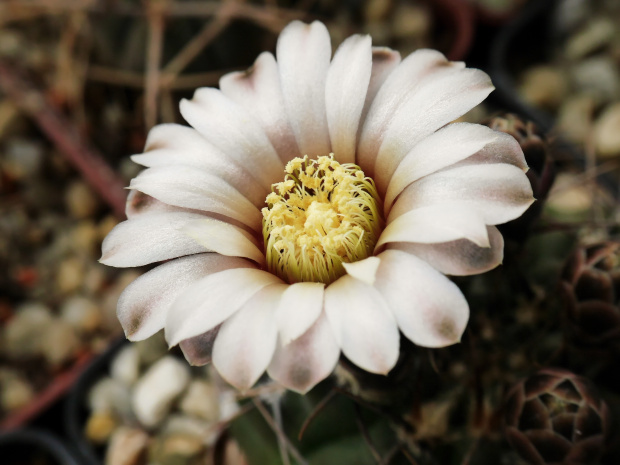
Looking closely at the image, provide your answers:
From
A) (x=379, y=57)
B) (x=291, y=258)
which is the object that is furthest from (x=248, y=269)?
(x=379, y=57)

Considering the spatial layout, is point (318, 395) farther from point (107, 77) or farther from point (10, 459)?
point (107, 77)

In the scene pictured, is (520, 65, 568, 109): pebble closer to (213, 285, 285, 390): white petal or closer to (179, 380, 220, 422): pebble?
(179, 380, 220, 422): pebble

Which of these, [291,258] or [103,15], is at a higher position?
[103,15]

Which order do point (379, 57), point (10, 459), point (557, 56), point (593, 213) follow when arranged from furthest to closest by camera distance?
point (557, 56)
point (10, 459)
point (593, 213)
point (379, 57)

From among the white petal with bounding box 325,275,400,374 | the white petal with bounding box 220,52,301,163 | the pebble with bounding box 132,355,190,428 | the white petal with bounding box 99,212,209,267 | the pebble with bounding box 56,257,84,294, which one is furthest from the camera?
the pebble with bounding box 56,257,84,294

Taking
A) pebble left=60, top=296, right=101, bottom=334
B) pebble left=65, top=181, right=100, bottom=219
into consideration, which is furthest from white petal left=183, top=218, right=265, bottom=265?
pebble left=65, top=181, right=100, bottom=219

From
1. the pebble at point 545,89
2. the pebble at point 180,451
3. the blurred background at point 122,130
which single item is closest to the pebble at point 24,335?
the blurred background at point 122,130

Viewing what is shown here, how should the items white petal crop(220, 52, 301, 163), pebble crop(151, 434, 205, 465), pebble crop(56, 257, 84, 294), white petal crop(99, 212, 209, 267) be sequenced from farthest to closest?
pebble crop(56, 257, 84, 294), pebble crop(151, 434, 205, 465), white petal crop(220, 52, 301, 163), white petal crop(99, 212, 209, 267)
